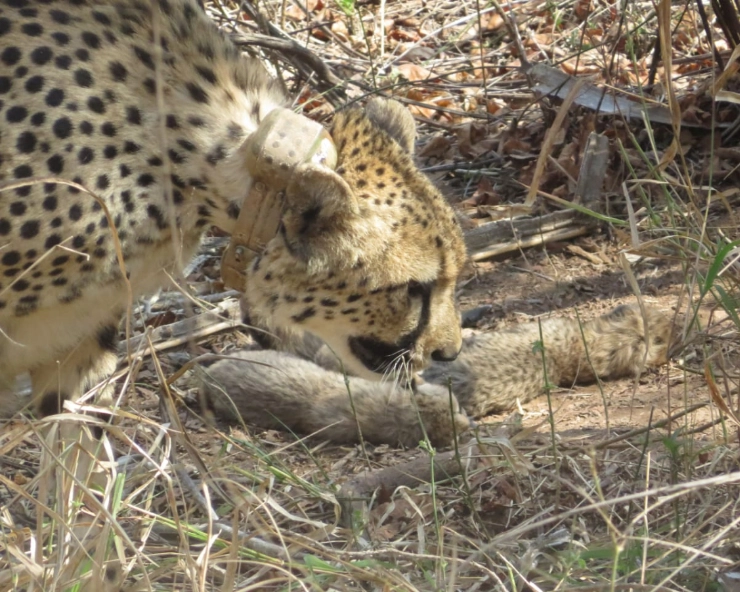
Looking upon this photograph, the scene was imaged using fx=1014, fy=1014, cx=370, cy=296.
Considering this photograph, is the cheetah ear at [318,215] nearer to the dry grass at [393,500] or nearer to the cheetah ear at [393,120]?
the dry grass at [393,500]

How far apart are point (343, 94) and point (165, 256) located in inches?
113

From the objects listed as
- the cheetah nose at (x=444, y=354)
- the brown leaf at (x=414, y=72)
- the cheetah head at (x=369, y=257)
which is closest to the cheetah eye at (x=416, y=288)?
the cheetah head at (x=369, y=257)

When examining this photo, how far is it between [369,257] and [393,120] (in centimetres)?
62

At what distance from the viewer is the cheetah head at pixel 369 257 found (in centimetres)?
298

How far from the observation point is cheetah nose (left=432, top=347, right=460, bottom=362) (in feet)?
11.3

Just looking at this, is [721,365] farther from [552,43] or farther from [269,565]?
[552,43]

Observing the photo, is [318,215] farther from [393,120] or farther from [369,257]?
[393,120]

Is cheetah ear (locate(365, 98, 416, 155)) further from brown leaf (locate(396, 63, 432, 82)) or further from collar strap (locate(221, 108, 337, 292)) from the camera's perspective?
brown leaf (locate(396, 63, 432, 82))

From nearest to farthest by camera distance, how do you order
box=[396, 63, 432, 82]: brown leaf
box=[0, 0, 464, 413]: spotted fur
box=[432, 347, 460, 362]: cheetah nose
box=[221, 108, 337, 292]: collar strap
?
1. box=[0, 0, 464, 413]: spotted fur
2. box=[221, 108, 337, 292]: collar strap
3. box=[432, 347, 460, 362]: cheetah nose
4. box=[396, 63, 432, 82]: brown leaf

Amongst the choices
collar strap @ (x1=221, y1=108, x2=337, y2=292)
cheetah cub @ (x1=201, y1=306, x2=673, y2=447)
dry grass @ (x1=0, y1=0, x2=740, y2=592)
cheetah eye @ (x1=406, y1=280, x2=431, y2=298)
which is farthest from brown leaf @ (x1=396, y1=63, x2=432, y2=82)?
collar strap @ (x1=221, y1=108, x2=337, y2=292)

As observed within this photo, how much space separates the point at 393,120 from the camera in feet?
11.4

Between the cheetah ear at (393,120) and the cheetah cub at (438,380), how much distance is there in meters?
0.84

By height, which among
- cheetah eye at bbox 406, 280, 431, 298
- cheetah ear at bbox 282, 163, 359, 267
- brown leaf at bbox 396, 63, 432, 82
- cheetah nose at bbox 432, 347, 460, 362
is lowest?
brown leaf at bbox 396, 63, 432, 82

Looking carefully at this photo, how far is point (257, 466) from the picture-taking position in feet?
10.2
